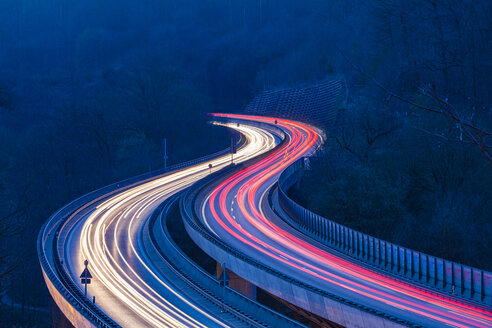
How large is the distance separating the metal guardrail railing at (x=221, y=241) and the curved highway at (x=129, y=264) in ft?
11.7

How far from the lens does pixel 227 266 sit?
104ft

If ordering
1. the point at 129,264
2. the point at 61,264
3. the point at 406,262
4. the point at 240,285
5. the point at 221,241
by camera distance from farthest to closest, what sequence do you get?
1. the point at 240,285
2. the point at 129,264
3. the point at 221,241
4. the point at 61,264
5. the point at 406,262

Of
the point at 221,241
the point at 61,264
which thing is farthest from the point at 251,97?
the point at 61,264

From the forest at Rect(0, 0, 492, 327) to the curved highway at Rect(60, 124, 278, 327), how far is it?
482 centimetres

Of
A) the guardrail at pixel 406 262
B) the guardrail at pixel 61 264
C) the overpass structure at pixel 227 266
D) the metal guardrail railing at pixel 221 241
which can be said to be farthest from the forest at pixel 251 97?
the metal guardrail railing at pixel 221 241

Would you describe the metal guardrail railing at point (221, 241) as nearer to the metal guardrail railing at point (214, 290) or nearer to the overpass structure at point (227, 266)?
the overpass structure at point (227, 266)

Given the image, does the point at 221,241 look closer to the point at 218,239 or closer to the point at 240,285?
the point at 218,239

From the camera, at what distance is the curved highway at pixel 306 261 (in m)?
23.4

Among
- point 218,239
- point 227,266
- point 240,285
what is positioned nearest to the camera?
point 227,266

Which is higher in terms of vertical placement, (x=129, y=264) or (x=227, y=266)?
(x=227, y=266)

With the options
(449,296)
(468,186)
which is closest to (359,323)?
(449,296)

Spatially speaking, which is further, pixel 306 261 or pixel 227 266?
pixel 227 266

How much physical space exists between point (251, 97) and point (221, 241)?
108 m

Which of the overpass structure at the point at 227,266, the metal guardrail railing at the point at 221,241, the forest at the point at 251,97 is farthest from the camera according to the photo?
the forest at the point at 251,97
